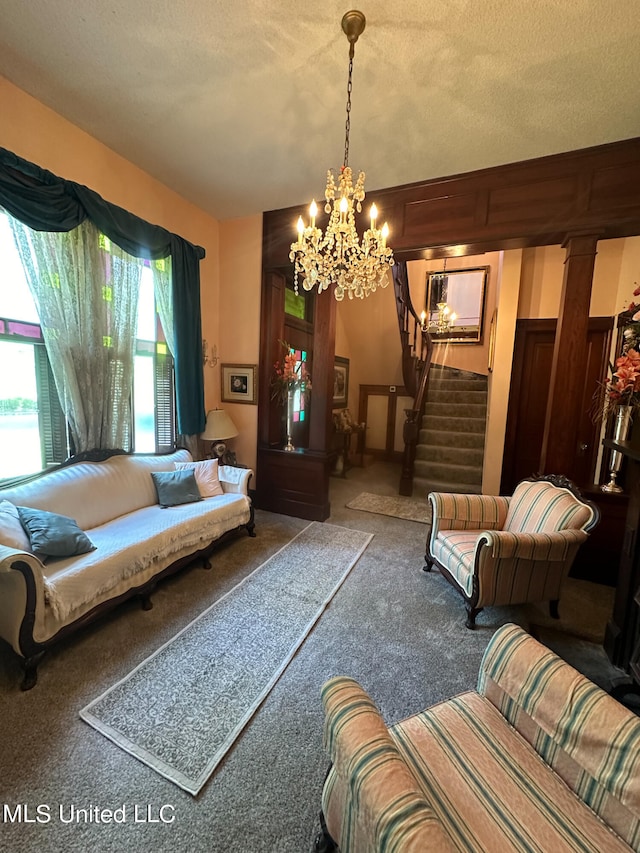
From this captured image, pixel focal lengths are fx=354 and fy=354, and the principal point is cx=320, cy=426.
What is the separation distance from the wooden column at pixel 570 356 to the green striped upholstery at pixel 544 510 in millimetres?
511

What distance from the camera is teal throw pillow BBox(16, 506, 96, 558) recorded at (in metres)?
2.04

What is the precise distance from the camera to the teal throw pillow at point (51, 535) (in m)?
2.04

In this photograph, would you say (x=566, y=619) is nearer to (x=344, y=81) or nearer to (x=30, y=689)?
(x=30, y=689)

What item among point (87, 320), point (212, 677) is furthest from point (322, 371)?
point (212, 677)

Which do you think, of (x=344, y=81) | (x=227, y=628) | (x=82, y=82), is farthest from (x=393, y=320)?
(x=227, y=628)

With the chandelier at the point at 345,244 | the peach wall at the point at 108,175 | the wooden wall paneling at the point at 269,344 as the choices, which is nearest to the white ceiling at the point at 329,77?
the peach wall at the point at 108,175

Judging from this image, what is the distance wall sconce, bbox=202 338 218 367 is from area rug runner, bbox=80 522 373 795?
238 cm

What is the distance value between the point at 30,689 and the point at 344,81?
3666 mm

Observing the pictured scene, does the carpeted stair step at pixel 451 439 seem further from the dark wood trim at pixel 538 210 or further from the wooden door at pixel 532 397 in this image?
the dark wood trim at pixel 538 210

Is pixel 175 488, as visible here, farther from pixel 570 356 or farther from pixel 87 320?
pixel 570 356

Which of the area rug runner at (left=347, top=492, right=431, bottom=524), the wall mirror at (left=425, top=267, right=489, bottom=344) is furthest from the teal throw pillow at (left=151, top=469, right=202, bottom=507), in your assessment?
the wall mirror at (left=425, top=267, right=489, bottom=344)

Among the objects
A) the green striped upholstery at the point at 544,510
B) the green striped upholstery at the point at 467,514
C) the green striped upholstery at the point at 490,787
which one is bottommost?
the green striped upholstery at the point at 490,787

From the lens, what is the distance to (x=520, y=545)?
2.09 metres

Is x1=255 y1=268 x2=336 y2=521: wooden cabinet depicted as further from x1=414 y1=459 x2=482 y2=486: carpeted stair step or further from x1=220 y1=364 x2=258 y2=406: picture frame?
x1=414 y1=459 x2=482 y2=486: carpeted stair step
